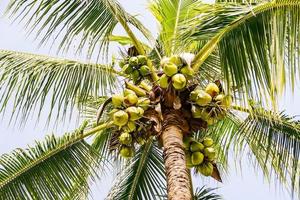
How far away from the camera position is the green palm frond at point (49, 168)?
6.28 m

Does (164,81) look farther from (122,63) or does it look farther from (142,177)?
(142,177)

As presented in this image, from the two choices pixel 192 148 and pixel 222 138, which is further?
pixel 222 138

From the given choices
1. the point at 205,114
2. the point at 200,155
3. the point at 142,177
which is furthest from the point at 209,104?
the point at 142,177

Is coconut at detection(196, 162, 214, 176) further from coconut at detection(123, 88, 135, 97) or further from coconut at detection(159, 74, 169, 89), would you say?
coconut at detection(123, 88, 135, 97)

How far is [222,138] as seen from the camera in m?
6.78

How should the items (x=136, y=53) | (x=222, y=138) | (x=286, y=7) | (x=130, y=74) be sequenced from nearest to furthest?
1. (x=286, y=7)
2. (x=130, y=74)
3. (x=136, y=53)
4. (x=222, y=138)

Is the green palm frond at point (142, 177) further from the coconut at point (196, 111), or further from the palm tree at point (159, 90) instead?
the coconut at point (196, 111)

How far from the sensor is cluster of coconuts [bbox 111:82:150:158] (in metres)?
4.81

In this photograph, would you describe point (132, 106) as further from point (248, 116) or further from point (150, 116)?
point (248, 116)

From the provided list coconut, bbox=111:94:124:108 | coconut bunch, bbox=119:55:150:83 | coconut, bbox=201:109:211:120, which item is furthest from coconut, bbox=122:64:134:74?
coconut, bbox=201:109:211:120

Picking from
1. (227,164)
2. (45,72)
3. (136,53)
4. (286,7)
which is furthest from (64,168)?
(286,7)

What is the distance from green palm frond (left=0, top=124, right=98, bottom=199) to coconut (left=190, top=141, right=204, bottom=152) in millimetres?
1685

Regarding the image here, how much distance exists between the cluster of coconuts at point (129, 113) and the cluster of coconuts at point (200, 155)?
43cm

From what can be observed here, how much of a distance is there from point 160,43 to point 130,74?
2.83 feet
